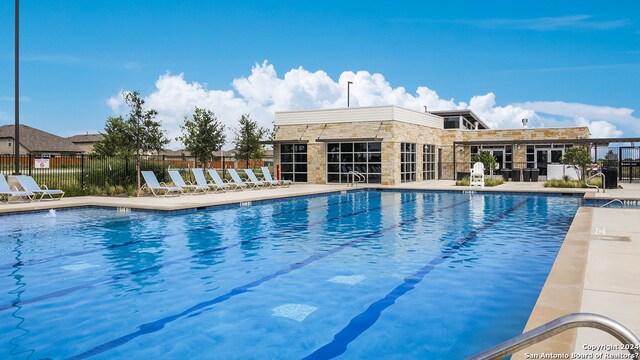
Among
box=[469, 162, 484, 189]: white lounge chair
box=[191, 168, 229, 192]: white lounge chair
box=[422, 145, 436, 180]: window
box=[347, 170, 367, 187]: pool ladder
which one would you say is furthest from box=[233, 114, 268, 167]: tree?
box=[469, 162, 484, 189]: white lounge chair

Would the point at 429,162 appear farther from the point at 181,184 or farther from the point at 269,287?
the point at 269,287

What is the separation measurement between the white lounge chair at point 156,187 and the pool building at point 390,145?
30.1 feet

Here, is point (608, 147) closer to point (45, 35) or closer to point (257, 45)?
point (257, 45)

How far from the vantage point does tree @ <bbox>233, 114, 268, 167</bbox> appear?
85.9ft

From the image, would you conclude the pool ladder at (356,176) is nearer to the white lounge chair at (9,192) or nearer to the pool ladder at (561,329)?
the white lounge chair at (9,192)

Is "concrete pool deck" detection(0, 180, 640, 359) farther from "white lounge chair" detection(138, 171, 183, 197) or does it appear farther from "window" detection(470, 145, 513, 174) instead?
"window" detection(470, 145, 513, 174)

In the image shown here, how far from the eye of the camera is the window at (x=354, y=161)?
25141 millimetres

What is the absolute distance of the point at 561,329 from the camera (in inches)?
85.5

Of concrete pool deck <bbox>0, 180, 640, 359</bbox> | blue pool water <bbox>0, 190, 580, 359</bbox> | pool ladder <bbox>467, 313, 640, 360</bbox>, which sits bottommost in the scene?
blue pool water <bbox>0, 190, 580, 359</bbox>

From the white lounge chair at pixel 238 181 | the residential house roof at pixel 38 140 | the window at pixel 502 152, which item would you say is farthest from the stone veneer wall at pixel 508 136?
the residential house roof at pixel 38 140

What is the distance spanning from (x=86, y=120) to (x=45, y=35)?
22.9 feet

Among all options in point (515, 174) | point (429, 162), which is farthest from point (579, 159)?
point (429, 162)

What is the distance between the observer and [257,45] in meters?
26.8

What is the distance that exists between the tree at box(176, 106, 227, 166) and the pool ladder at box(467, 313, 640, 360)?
71.6ft
